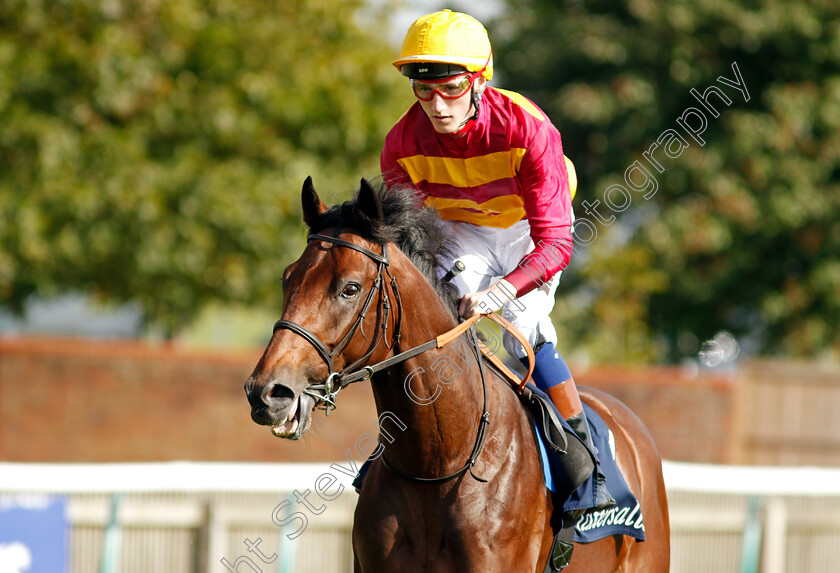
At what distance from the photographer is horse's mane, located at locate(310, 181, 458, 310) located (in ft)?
9.40

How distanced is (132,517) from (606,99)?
439 inches

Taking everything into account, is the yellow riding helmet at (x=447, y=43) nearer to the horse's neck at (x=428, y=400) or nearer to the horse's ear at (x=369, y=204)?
the horse's ear at (x=369, y=204)

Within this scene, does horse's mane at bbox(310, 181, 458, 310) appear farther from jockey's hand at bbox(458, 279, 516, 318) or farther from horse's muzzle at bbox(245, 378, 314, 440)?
horse's muzzle at bbox(245, 378, 314, 440)

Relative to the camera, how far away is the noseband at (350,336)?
2586mm

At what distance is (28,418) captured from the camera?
10297mm

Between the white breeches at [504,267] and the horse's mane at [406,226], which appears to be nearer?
the horse's mane at [406,226]

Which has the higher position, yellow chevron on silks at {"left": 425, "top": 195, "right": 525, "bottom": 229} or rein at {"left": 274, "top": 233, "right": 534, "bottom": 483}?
yellow chevron on silks at {"left": 425, "top": 195, "right": 525, "bottom": 229}

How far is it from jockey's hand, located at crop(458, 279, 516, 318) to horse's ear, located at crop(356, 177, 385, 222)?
0.49 meters

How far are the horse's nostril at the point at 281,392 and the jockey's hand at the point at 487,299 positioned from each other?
0.84 meters

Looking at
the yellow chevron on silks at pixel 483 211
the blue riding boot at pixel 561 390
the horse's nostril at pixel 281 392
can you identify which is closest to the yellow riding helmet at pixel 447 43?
the yellow chevron on silks at pixel 483 211

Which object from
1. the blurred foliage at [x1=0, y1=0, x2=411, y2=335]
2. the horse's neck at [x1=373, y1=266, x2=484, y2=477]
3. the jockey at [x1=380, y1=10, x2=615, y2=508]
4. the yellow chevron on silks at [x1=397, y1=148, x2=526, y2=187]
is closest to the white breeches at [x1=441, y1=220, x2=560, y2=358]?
the jockey at [x1=380, y1=10, x2=615, y2=508]

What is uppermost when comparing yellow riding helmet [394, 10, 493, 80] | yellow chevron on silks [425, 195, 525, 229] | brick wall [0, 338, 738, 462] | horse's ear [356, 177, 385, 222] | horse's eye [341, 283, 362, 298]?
Result: brick wall [0, 338, 738, 462]

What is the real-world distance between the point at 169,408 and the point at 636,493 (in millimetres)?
7431

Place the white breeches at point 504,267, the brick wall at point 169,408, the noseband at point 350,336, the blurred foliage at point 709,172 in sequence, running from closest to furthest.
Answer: the noseband at point 350,336 < the white breeches at point 504,267 < the brick wall at point 169,408 < the blurred foliage at point 709,172
